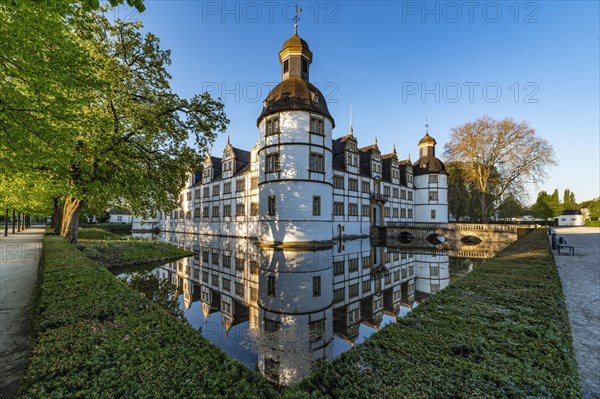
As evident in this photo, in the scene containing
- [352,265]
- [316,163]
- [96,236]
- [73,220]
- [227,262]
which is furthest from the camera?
[96,236]

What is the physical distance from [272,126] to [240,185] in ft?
41.3

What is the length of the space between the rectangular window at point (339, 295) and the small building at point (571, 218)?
382ft

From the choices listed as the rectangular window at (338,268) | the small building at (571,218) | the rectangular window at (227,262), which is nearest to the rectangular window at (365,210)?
the rectangular window at (338,268)

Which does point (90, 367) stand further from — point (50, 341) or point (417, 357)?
point (417, 357)

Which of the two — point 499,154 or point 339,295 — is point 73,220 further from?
point 499,154

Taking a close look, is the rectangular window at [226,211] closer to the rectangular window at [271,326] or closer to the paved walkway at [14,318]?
the paved walkway at [14,318]

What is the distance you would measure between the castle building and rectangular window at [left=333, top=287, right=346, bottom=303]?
1088 cm

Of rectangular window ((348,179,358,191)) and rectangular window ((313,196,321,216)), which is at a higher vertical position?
rectangular window ((348,179,358,191))

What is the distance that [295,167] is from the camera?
22094mm

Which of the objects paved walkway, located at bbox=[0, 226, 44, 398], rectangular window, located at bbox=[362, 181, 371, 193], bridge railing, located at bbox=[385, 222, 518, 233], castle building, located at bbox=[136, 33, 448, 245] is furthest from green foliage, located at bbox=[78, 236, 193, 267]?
bridge railing, located at bbox=[385, 222, 518, 233]

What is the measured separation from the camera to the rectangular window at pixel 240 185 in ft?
109

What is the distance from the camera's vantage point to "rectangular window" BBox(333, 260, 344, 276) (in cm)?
1245

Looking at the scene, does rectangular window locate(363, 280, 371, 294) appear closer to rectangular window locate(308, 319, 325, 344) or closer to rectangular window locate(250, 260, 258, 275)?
rectangular window locate(308, 319, 325, 344)

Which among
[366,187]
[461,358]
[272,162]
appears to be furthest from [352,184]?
[461,358]
